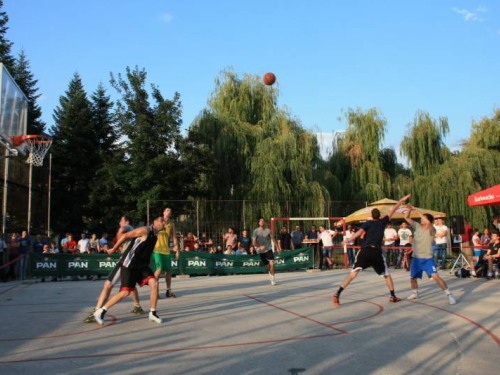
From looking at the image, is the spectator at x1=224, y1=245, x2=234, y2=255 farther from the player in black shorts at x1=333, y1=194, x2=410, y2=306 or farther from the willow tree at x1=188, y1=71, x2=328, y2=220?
the player in black shorts at x1=333, y1=194, x2=410, y2=306

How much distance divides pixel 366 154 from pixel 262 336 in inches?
1009

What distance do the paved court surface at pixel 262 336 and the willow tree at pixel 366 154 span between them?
59.1 ft

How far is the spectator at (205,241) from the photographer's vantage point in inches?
895

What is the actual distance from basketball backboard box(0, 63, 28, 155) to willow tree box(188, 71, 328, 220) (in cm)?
1276

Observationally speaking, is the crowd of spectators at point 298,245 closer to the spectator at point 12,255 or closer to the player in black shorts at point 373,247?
the spectator at point 12,255

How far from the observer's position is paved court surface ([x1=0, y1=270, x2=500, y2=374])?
18.4 ft

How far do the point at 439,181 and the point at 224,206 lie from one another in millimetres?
13017

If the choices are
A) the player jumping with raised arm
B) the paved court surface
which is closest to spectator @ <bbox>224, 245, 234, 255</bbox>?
the paved court surface

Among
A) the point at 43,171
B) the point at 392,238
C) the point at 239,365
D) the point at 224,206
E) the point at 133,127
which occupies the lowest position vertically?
the point at 239,365

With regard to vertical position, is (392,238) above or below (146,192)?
below

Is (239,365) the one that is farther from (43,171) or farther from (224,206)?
(43,171)

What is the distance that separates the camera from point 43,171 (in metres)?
25.8

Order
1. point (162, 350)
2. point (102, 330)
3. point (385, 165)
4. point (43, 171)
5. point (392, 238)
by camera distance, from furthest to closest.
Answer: point (385, 165) < point (43, 171) < point (392, 238) < point (102, 330) < point (162, 350)

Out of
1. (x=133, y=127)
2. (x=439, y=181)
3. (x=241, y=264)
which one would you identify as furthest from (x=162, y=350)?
(x=439, y=181)
